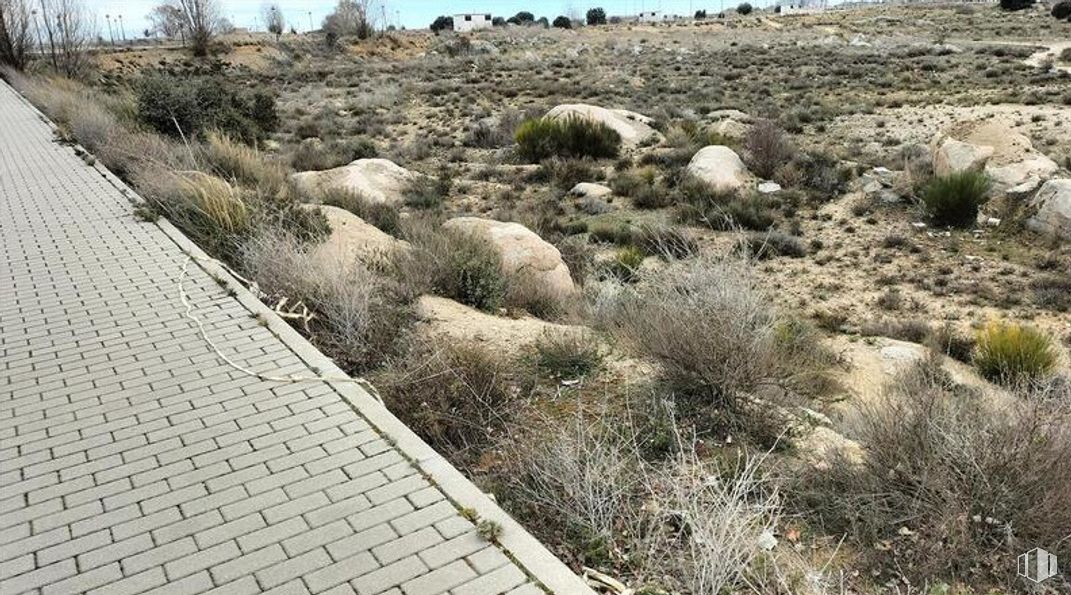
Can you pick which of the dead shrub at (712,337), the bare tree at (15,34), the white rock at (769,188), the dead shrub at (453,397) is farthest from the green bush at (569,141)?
the bare tree at (15,34)

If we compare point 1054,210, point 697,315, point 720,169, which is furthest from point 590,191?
point 697,315

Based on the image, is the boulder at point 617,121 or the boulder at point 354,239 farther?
the boulder at point 617,121

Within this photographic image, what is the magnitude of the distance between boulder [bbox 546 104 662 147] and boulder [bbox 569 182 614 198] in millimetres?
4006

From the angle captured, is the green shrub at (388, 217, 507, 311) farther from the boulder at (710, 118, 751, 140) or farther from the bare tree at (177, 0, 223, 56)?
the bare tree at (177, 0, 223, 56)

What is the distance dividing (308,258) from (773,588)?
17.7 feet

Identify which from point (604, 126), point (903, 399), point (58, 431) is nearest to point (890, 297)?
point (903, 399)

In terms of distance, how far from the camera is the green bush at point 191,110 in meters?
17.2

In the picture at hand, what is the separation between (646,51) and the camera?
52.7 meters

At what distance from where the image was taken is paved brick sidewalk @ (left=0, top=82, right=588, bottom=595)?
11.7 ft

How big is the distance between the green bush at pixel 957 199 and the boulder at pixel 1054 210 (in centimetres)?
82

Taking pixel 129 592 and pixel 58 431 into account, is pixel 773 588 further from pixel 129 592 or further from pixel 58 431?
pixel 58 431

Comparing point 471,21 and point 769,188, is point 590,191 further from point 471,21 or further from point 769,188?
point 471,21

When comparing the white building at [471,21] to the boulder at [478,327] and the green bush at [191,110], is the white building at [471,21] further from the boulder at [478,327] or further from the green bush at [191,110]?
the boulder at [478,327]

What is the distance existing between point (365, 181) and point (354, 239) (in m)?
5.10
